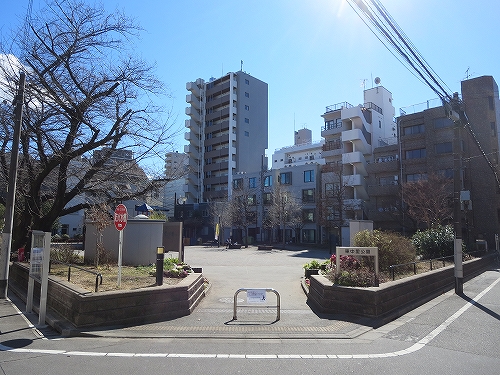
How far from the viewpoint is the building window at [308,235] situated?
5247cm

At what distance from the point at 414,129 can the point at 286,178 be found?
19.0 meters

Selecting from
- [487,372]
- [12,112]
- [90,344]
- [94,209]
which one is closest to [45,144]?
[12,112]

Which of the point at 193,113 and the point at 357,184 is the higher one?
the point at 193,113

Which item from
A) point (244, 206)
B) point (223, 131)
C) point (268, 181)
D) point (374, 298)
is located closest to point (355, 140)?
point (268, 181)

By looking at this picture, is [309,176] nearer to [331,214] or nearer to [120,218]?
[331,214]

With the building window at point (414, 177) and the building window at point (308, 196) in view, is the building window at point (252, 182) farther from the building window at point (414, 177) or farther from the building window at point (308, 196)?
the building window at point (414, 177)

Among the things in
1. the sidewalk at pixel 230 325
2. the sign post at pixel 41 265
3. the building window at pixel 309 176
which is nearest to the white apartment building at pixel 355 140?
the building window at pixel 309 176

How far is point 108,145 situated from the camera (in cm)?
1519

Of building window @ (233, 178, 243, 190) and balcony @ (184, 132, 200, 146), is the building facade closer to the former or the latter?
building window @ (233, 178, 243, 190)

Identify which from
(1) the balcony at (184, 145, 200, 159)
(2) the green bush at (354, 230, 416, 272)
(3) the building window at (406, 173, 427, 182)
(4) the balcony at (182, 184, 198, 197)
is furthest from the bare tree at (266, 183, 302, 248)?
(2) the green bush at (354, 230, 416, 272)

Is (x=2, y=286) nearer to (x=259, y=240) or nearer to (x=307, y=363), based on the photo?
(x=307, y=363)

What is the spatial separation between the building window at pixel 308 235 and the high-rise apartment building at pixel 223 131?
61.2 ft

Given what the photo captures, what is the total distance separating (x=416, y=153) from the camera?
43.0 metres

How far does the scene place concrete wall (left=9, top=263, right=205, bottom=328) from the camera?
7.59 meters
